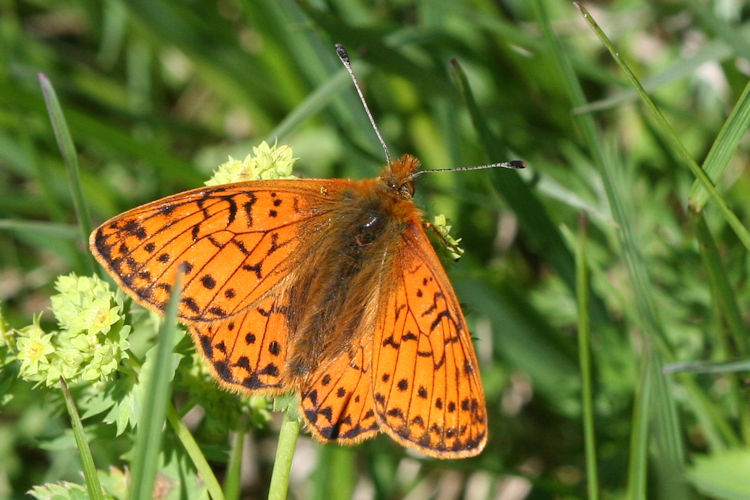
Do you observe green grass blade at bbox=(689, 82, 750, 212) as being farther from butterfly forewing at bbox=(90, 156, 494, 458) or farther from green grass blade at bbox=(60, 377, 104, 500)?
green grass blade at bbox=(60, 377, 104, 500)

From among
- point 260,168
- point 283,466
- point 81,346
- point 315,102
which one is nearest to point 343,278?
point 260,168

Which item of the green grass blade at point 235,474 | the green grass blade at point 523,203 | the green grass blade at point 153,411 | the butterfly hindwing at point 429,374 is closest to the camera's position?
the green grass blade at point 153,411

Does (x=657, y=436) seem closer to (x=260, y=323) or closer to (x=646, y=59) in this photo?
(x=260, y=323)

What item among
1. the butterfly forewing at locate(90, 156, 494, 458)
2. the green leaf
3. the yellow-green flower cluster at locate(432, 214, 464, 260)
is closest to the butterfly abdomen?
the butterfly forewing at locate(90, 156, 494, 458)

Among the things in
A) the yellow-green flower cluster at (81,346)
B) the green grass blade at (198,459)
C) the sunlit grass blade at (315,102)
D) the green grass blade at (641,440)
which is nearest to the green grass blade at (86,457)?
the yellow-green flower cluster at (81,346)

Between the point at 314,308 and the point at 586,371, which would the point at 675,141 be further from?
the point at 314,308

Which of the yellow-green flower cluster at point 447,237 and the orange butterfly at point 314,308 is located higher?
the yellow-green flower cluster at point 447,237

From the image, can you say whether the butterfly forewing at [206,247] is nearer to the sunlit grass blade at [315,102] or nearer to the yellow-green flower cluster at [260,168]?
the yellow-green flower cluster at [260,168]
